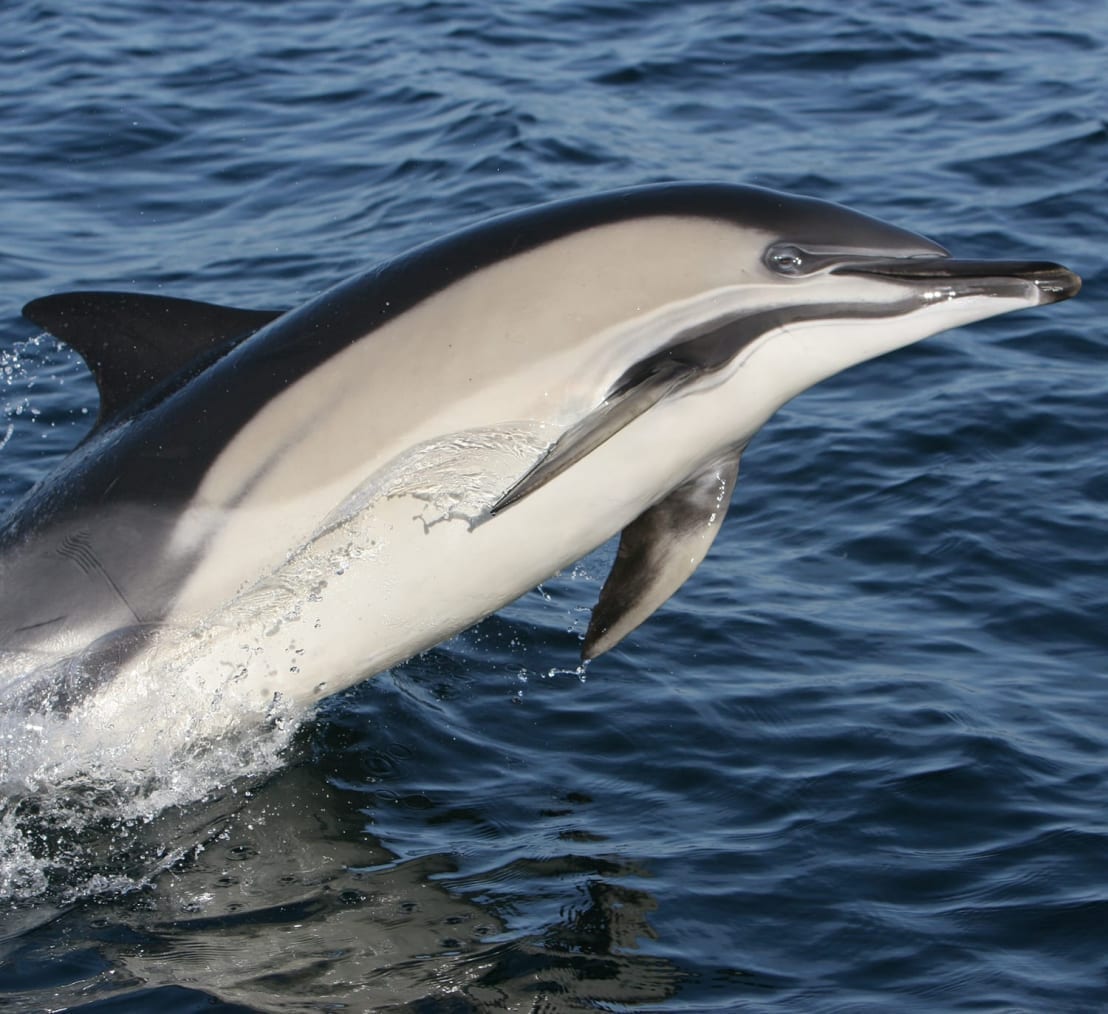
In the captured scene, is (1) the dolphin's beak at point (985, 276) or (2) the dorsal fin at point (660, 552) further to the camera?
(2) the dorsal fin at point (660, 552)

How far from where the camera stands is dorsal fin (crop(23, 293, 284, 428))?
22.5 ft

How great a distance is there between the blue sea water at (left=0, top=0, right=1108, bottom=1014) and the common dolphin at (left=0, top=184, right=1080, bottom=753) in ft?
2.56

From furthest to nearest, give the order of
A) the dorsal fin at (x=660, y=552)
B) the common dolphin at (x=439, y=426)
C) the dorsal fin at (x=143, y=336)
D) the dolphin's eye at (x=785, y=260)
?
the dorsal fin at (x=660, y=552)
the dorsal fin at (x=143, y=336)
the dolphin's eye at (x=785, y=260)
the common dolphin at (x=439, y=426)

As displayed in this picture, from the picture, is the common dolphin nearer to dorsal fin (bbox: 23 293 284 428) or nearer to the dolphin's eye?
the dolphin's eye

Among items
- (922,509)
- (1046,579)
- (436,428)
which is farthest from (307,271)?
(436,428)

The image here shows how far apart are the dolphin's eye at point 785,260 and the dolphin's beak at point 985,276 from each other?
226 mm

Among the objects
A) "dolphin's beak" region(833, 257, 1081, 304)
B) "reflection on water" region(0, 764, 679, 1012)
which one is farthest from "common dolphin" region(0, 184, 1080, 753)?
"reflection on water" region(0, 764, 679, 1012)

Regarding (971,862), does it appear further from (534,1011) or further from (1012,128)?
(1012,128)

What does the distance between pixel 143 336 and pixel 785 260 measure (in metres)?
2.46

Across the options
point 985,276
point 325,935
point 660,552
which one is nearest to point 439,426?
point 660,552

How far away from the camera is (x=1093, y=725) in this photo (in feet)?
24.8

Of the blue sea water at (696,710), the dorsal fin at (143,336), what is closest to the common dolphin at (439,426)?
the dorsal fin at (143,336)

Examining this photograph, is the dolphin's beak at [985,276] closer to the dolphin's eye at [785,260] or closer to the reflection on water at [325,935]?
the dolphin's eye at [785,260]

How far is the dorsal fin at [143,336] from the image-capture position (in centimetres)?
685
